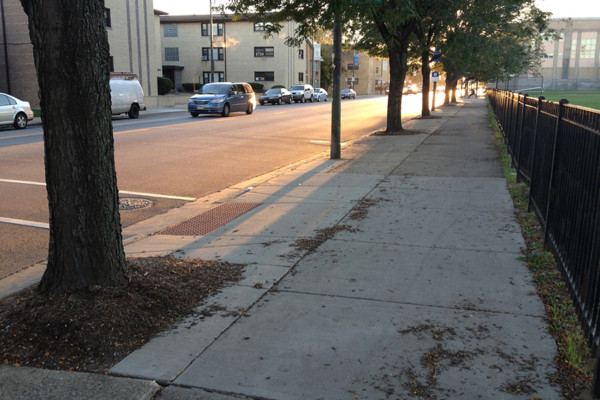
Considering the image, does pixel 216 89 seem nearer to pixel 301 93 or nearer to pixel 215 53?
pixel 301 93

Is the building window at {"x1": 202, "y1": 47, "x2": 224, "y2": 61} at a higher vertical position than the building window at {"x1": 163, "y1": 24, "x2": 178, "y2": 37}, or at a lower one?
lower

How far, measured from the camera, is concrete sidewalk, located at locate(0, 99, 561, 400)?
10.6ft

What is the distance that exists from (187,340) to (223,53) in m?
67.5

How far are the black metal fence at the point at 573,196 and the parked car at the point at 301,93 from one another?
163 feet

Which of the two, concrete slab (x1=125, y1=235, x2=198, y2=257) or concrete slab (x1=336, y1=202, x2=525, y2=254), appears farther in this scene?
concrete slab (x1=336, y1=202, x2=525, y2=254)

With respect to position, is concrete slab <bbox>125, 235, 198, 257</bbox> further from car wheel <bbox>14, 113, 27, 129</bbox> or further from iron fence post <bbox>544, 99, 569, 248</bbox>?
car wheel <bbox>14, 113, 27, 129</bbox>

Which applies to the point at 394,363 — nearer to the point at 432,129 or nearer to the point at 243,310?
the point at 243,310

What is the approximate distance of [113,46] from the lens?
133 ft

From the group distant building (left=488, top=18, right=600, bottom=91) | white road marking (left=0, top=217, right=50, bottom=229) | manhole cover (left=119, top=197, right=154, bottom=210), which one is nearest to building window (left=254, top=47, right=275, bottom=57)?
distant building (left=488, top=18, right=600, bottom=91)

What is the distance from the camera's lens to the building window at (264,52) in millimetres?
68000

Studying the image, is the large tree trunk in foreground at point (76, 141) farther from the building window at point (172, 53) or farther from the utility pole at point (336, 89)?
the building window at point (172, 53)

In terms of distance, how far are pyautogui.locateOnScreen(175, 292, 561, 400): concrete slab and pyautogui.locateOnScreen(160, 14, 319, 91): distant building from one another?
214 feet

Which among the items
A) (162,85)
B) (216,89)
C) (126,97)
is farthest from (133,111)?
(162,85)

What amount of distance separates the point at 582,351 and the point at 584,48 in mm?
114293
